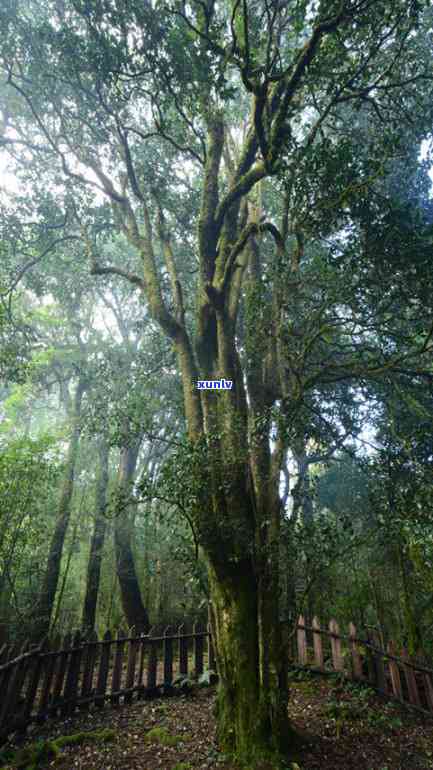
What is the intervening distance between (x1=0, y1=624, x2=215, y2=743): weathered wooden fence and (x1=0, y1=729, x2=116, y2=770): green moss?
11.3 inches

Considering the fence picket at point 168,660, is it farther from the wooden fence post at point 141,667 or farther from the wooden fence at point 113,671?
the wooden fence post at point 141,667

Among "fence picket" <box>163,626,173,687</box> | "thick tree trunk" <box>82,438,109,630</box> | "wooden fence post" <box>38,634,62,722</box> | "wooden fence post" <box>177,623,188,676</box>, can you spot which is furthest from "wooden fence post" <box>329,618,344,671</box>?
"thick tree trunk" <box>82,438,109,630</box>

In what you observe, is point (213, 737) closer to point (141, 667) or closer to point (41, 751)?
point (41, 751)

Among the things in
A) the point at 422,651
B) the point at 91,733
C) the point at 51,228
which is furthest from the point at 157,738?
the point at 51,228

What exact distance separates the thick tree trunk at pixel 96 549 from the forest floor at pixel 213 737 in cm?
598

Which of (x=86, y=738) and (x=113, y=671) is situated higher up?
(x=113, y=671)

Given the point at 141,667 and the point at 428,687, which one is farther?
the point at 141,667

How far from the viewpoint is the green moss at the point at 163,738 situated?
4891 mm

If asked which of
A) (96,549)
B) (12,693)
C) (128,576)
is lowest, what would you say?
(12,693)

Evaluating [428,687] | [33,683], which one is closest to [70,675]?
[33,683]

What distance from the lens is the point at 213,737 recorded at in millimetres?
4832

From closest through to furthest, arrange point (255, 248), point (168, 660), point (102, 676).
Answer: point (102, 676) → point (168, 660) → point (255, 248)

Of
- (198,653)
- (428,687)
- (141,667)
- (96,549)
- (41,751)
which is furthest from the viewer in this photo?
(96,549)

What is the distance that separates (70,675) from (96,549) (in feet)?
21.9
